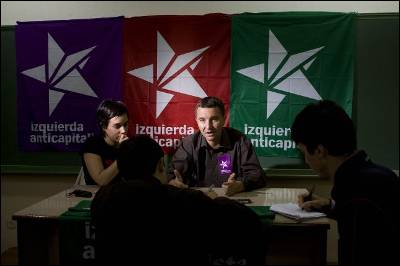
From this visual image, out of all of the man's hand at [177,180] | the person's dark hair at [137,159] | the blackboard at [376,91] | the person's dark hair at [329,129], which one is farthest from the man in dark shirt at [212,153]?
the person's dark hair at [329,129]

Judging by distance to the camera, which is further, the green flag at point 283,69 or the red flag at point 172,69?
the red flag at point 172,69

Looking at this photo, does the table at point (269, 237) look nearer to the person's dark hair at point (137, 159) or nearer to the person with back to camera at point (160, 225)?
the person with back to camera at point (160, 225)

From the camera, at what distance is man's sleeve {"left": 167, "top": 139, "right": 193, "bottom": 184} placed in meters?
3.09

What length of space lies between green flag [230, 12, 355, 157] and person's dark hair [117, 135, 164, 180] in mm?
1976

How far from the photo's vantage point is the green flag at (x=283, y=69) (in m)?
3.36

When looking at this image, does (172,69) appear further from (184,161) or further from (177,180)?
(177,180)

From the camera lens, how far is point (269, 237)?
2047 mm

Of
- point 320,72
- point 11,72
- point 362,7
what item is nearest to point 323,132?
point 320,72

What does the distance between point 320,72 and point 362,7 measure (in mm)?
580

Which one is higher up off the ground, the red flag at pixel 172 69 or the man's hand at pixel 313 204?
the red flag at pixel 172 69

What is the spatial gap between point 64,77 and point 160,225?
260 centimetres

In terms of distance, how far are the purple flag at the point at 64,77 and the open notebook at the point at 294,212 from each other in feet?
6.12

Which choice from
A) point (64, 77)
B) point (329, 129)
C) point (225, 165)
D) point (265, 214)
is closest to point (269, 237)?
point (265, 214)

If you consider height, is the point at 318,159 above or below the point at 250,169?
above
